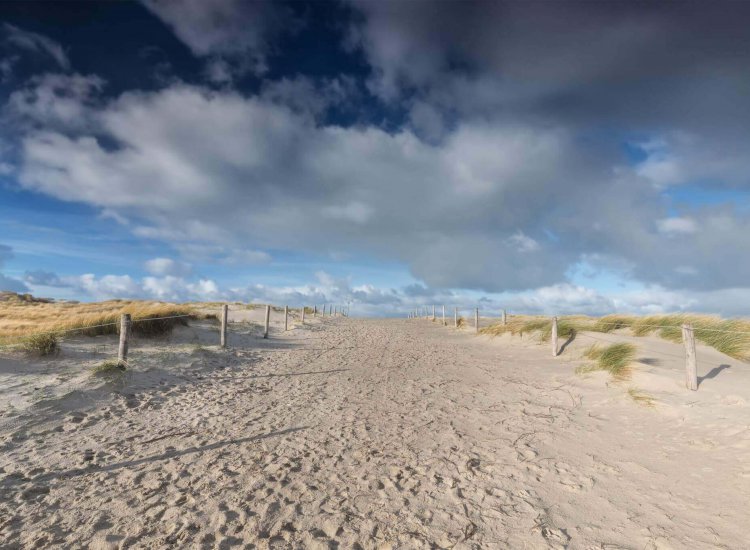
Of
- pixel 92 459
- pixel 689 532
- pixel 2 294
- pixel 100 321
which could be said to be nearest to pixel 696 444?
pixel 689 532

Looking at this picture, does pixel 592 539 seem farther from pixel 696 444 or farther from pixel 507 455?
pixel 696 444

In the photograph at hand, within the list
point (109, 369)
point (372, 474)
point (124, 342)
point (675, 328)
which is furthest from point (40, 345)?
point (675, 328)

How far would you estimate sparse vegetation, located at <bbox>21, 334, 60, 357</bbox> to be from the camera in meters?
10.3

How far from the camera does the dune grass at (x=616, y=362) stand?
9.57 metres

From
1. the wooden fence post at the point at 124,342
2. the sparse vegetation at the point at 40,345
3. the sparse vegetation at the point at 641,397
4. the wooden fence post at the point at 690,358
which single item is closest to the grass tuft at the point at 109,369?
the wooden fence post at the point at 124,342

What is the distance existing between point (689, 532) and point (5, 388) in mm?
11030

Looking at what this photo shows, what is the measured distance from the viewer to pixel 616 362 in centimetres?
1019

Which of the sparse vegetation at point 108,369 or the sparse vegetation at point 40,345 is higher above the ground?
the sparse vegetation at point 40,345

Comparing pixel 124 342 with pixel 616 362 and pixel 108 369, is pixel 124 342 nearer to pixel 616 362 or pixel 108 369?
pixel 108 369

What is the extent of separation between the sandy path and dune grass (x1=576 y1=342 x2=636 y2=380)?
696mm

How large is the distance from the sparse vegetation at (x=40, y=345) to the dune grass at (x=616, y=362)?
46.1 ft

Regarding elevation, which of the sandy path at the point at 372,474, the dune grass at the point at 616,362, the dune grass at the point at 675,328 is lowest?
the sandy path at the point at 372,474

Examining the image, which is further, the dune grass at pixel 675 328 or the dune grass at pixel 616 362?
the dune grass at pixel 675 328

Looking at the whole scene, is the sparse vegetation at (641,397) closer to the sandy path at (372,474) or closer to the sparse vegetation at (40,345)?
the sandy path at (372,474)
